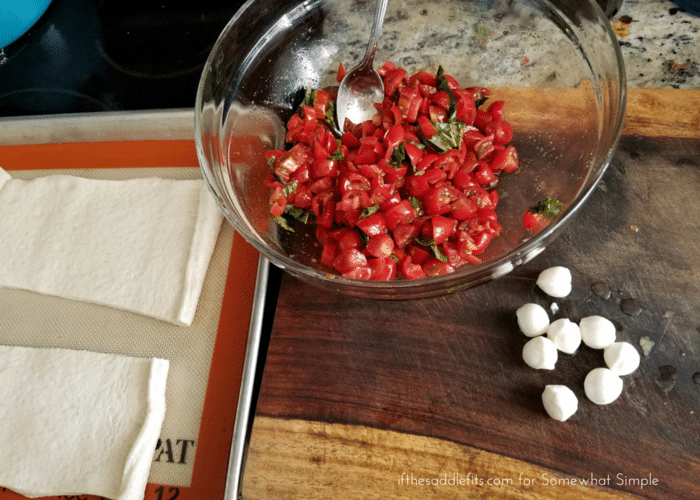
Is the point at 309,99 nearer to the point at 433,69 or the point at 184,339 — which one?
the point at 433,69

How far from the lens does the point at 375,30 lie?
4.71 ft

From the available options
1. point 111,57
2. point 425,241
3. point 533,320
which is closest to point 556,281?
point 533,320

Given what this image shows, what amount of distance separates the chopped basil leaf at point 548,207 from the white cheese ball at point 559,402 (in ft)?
1.35

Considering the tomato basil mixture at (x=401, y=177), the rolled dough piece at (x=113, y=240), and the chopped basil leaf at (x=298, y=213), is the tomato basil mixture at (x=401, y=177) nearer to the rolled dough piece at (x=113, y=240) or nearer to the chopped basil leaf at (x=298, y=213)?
the chopped basil leaf at (x=298, y=213)

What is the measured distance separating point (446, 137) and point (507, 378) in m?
0.61

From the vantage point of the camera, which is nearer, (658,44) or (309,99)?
(309,99)

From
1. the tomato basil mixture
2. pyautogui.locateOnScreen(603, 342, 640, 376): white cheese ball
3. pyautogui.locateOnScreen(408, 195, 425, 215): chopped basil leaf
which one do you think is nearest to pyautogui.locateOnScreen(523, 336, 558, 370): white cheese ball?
pyautogui.locateOnScreen(603, 342, 640, 376): white cheese ball

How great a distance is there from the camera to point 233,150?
4.85 feet

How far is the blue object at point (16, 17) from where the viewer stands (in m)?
2.03

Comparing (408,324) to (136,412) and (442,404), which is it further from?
(136,412)

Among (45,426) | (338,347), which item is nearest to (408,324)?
(338,347)

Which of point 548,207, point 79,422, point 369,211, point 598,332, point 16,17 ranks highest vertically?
point 16,17

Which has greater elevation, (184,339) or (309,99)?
(309,99)

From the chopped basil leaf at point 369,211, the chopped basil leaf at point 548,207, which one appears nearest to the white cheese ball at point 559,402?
the chopped basil leaf at point 548,207
